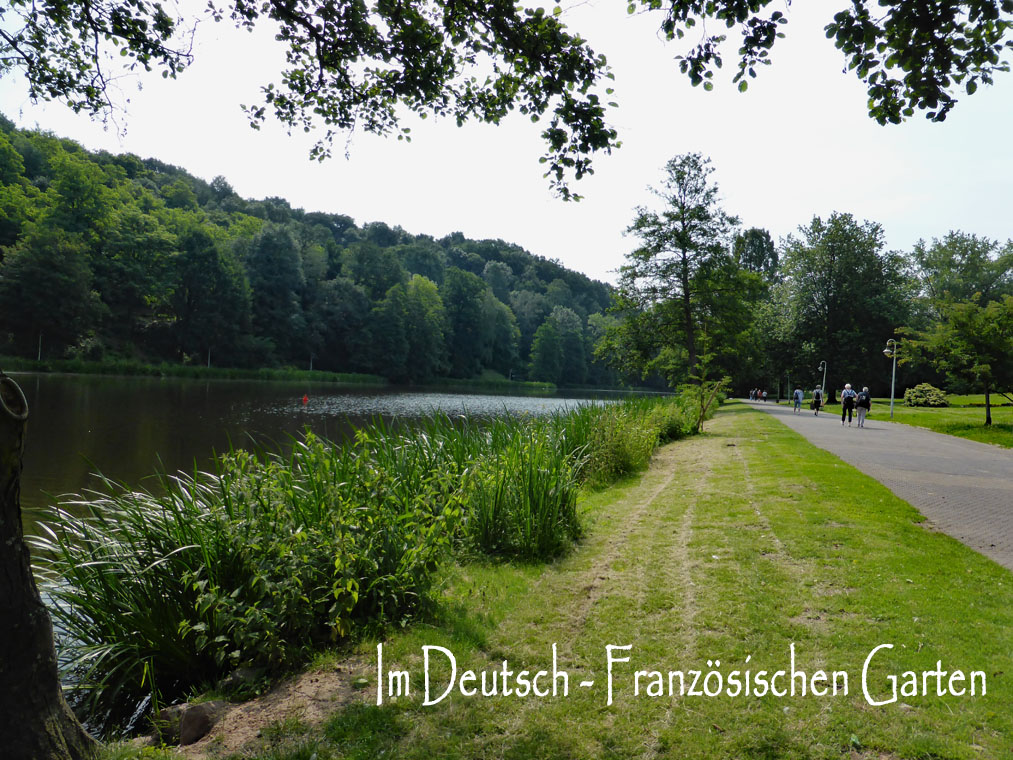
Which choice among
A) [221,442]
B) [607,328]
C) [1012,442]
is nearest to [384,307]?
[607,328]

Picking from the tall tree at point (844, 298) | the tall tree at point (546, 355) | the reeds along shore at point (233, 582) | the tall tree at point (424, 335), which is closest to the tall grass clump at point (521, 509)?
the reeds along shore at point (233, 582)

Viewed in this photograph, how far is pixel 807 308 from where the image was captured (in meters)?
53.6

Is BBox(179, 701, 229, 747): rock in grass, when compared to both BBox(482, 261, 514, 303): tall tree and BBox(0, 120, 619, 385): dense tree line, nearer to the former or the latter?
BBox(0, 120, 619, 385): dense tree line

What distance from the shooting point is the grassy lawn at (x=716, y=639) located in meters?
2.82

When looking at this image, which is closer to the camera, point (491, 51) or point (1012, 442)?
point (491, 51)

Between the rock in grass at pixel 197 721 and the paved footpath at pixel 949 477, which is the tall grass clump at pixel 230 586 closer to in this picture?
the rock in grass at pixel 197 721

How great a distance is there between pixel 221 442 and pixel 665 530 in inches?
523

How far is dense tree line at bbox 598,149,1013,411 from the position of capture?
22.3 meters

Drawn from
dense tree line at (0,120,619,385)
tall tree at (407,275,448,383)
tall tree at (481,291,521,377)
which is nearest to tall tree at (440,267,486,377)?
dense tree line at (0,120,619,385)

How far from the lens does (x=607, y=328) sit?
121 feet

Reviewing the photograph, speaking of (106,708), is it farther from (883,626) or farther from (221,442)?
(221,442)

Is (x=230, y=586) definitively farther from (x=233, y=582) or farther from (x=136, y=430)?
(x=136, y=430)

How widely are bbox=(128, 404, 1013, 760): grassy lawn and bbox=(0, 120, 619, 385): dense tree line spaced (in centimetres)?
5404

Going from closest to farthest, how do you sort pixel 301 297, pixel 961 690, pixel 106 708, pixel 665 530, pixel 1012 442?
1. pixel 961 690
2. pixel 106 708
3. pixel 665 530
4. pixel 1012 442
5. pixel 301 297
